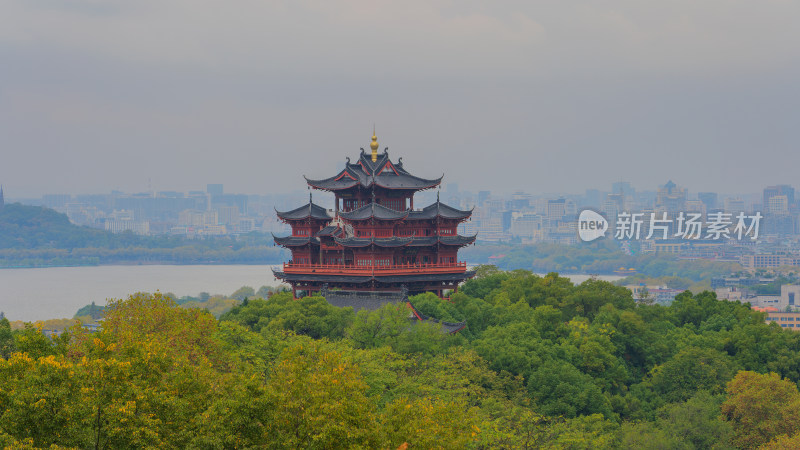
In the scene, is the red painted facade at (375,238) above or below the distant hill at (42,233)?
below

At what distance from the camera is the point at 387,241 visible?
34062 millimetres

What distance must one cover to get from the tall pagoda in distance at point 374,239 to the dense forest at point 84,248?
13334 cm

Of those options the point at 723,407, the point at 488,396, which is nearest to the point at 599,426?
the point at 488,396

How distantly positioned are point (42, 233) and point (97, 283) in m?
52.4

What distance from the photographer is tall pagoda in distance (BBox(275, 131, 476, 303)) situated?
3416 centimetres

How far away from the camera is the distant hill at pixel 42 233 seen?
569ft

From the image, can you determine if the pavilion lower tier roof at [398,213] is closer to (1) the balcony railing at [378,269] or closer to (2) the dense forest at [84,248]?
(1) the balcony railing at [378,269]

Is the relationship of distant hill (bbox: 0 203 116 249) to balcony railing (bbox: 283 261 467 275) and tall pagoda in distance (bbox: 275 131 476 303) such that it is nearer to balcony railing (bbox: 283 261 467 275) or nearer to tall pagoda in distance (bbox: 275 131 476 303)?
tall pagoda in distance (bbox: 275 131 476 303)

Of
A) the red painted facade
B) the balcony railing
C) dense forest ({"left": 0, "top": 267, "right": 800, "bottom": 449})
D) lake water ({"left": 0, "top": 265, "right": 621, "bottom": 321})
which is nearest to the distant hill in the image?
lake water ({"left": 0, "top": 265, "right": 621, "bottom": 321})

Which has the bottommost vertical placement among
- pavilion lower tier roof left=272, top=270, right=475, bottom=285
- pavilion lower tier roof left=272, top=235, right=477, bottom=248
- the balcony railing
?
pavilion lower tier roof left=272, top=270, right=475, bottom=285

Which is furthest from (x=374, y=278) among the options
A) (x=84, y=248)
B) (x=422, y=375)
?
(x=84, y=248)

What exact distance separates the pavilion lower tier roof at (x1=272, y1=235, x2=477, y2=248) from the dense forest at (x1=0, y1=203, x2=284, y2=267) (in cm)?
13336

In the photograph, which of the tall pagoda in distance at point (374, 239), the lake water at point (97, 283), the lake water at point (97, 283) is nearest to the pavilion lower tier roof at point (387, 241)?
the tall pagoda in distance at point (374, 239)

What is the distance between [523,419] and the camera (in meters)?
23.4
